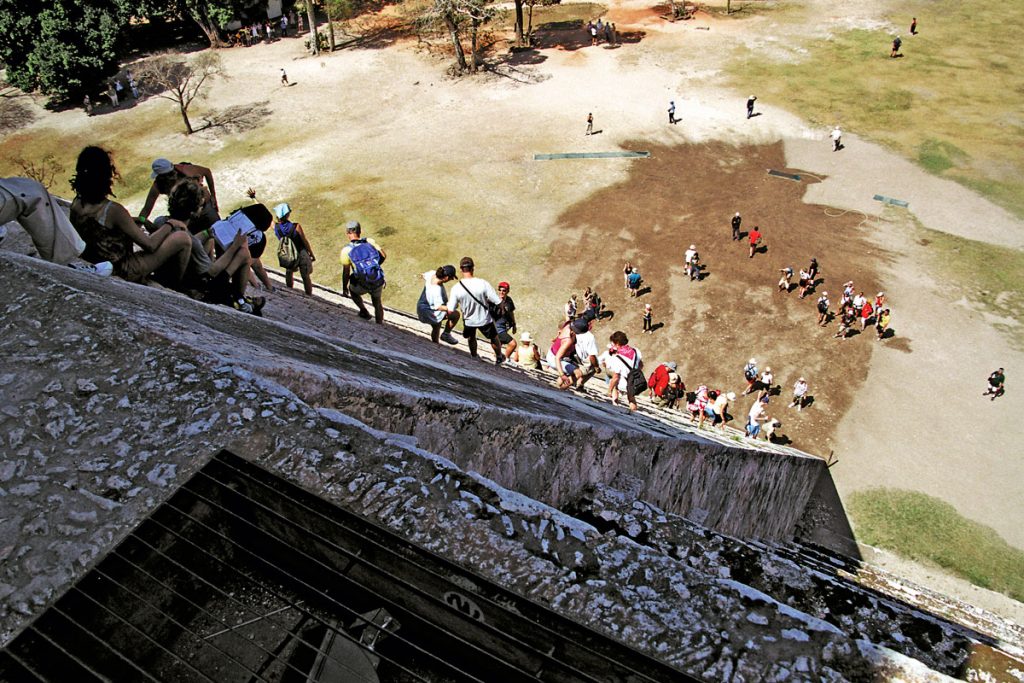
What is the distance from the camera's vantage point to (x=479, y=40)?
3581 cm

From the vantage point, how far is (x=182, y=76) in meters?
29.8

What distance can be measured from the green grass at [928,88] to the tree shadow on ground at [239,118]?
69.3 feet

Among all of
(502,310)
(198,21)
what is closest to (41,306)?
(502,310)

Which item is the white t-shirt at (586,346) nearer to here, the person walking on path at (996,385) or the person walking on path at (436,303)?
the person walking on path at (436,303)

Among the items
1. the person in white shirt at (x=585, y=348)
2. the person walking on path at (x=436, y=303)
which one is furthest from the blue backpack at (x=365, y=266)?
the person in white shirt at (x=585, y=348)

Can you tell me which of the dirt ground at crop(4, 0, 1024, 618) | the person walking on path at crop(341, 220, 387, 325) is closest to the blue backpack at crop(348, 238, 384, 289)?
the person walking on path at crop(341, 220, 387, 325)

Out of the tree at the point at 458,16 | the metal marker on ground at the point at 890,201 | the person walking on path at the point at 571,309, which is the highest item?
the tree at the point at 458,16

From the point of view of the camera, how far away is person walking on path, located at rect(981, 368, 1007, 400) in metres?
15.5

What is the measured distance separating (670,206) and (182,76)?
21889 millimetres

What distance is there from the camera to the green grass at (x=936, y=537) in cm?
1216

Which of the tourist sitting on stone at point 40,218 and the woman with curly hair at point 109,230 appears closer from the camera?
the tourist sitting on stone at point 40,218

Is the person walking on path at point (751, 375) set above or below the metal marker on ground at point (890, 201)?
below

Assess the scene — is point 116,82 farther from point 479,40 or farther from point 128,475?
point 128,475

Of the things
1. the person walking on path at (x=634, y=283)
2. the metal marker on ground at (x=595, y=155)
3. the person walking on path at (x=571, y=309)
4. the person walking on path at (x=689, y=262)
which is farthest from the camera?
the metal marker on ground at (x=595, y=155)
